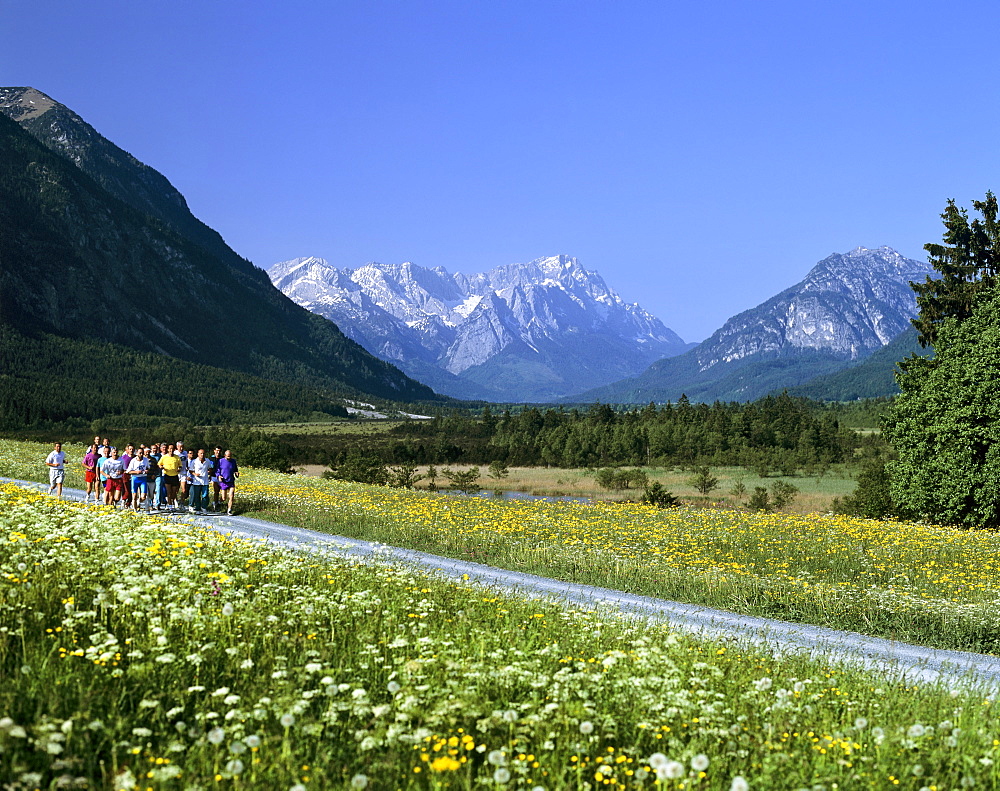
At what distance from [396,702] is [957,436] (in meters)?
26.8

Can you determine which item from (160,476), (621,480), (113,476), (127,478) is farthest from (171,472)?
(621,480)

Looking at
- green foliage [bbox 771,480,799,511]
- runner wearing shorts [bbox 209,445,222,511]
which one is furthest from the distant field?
runner wearing shorts [bbox 209,445,222,511]

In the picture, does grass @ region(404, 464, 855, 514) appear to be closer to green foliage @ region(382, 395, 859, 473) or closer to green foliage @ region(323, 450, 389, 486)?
green foliage @ region(382, 395, 859, 473)

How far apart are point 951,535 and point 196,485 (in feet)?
71.5

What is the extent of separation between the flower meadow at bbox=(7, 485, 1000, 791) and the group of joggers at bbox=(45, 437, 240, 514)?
51.1 feet

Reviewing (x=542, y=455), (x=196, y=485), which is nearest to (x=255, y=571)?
(x=196, y=485)

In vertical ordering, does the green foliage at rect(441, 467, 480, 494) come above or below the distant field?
below

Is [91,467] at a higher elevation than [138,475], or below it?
higher

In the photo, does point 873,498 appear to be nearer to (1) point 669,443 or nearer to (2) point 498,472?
(2) point 498,472

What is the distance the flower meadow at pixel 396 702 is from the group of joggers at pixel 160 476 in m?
15.6

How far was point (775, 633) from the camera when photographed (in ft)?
33.8

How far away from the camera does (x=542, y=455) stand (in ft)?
330

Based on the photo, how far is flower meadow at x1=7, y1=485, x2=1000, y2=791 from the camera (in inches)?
174

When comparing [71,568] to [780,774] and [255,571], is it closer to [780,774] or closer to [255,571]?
[255,571]
